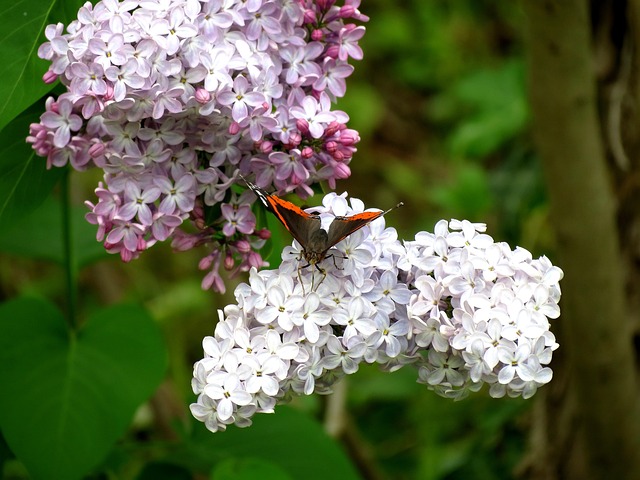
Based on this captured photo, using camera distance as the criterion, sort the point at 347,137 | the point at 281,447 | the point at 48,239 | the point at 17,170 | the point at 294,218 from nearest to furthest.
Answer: the point at 294,218 < the point at 347,137 < the point at 17,170 < the point at 281,447 < the point at 48,239

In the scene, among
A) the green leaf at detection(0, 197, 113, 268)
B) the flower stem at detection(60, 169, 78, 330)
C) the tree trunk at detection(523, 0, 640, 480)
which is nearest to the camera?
the flower stem at detection(60, 169, 78, 330)

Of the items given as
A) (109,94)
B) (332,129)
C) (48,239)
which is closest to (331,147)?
(332,129)

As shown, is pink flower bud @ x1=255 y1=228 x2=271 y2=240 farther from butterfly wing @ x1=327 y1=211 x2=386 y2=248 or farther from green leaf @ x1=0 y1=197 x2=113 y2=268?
green leaf @ x1=0 y1=197 x2=113 y2=268

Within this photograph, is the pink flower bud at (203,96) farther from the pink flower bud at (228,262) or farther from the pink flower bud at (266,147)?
the pink flower bud at (228,262)

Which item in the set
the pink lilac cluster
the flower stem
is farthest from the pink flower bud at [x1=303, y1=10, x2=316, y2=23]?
the flower stem

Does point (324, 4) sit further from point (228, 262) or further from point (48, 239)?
point (48, 239)

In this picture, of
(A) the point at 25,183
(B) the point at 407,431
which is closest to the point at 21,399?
(A) the point at 25,183

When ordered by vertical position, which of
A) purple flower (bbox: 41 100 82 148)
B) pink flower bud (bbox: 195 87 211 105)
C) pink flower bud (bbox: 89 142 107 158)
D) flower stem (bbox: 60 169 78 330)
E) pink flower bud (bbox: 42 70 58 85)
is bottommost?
flower stem (bbox: 60 169 78 330)

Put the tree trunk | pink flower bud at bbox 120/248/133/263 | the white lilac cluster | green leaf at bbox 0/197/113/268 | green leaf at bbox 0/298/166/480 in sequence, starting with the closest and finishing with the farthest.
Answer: the white lilac cluster < pink flower bud at bbox 120/248/133/263 < green leaf at bbox 0/298/166/480 < the tree trunk < green leaf at bbox 0/197/113/268

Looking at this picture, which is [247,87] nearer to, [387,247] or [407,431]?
[387,247]
